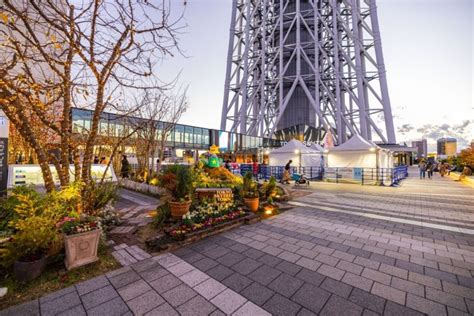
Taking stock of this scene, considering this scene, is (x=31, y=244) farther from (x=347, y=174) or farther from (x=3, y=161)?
(x=347, y=174)

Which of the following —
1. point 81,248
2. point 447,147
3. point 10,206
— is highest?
point 447,147

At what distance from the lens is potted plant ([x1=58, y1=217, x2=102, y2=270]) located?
10.6ft

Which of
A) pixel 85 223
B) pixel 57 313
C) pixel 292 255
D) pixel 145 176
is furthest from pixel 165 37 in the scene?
pixel 145 176

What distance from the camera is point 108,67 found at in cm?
441

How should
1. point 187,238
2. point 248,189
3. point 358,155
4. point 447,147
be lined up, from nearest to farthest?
point 187,238
point 248,189
point 358,155
point 447,147

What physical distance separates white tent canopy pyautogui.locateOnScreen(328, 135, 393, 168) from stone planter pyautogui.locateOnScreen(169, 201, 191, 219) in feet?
→ 50.6

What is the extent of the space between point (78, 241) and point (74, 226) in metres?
0.31

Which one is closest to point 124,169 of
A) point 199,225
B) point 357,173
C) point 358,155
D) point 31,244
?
point 199,225

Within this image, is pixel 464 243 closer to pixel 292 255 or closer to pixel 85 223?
pixel 292 255

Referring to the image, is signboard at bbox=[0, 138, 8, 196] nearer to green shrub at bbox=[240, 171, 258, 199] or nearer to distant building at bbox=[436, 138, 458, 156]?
green shrub at bbox=[240, 171, 258, 199]

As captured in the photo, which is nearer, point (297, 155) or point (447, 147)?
point (297, 155)

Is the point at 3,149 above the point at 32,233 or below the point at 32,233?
above

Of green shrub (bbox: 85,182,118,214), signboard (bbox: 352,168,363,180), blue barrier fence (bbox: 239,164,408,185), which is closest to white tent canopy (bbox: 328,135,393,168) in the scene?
blue barrier fence (bbox: 239,164,408,185)

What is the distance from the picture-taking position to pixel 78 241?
3320 millimetres
